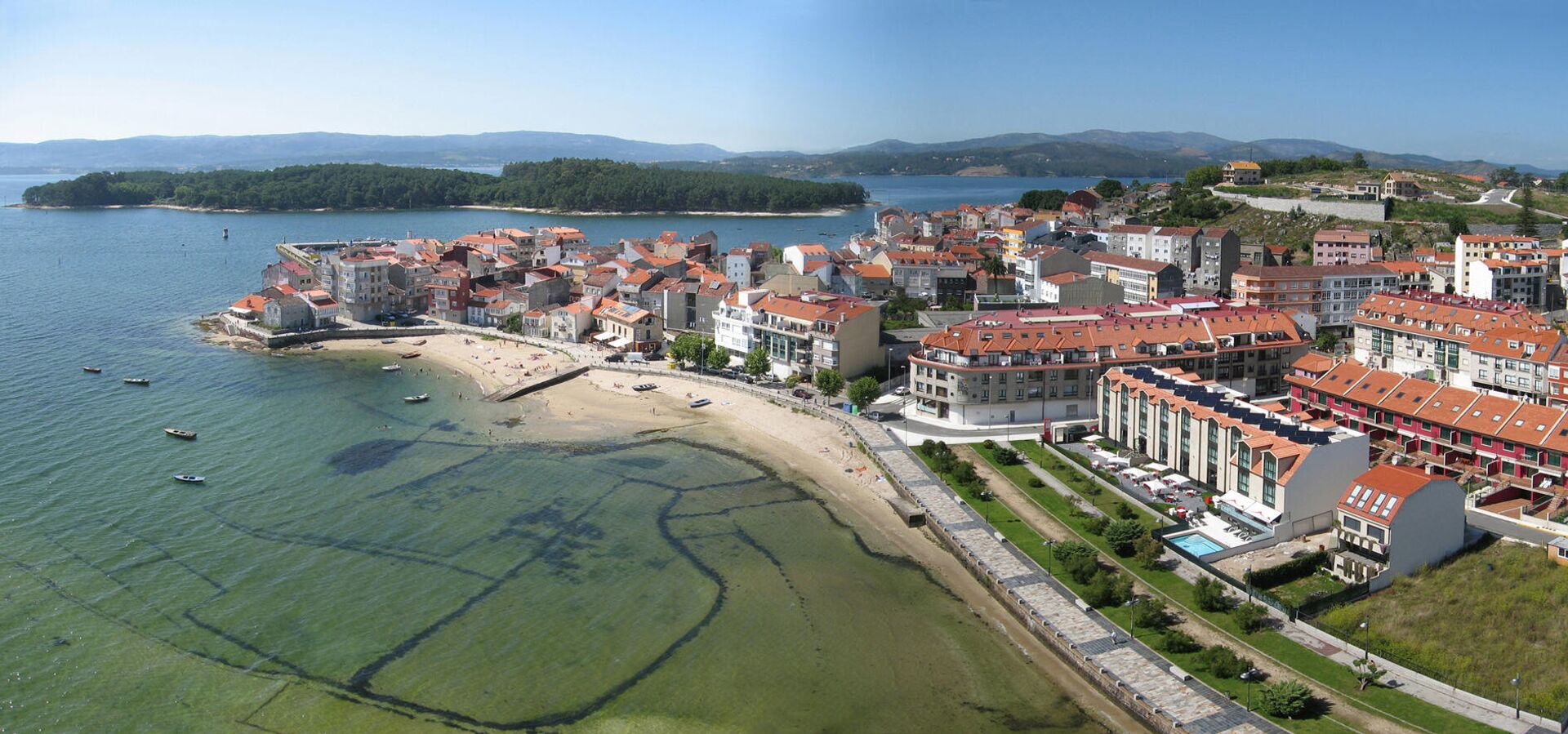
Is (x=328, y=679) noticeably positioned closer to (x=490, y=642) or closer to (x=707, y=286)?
(x=490, y=642)

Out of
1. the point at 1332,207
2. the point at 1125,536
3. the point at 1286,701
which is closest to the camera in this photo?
the point at 1286,701

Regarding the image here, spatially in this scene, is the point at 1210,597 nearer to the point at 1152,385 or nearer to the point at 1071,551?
the point at 1071,551

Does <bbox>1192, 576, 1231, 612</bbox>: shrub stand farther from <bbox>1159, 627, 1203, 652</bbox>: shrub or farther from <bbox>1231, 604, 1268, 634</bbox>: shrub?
<bbox>1159, 627, 1203, 652</bbox>: shrub

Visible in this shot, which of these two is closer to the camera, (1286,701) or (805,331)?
(1286,701)

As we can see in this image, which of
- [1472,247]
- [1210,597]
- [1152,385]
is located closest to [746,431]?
[1152,385]

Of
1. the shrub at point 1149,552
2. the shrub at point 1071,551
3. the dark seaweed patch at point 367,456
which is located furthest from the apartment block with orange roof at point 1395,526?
the dark seaweed patch at point 367,456

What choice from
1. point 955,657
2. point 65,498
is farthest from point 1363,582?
point 65,498

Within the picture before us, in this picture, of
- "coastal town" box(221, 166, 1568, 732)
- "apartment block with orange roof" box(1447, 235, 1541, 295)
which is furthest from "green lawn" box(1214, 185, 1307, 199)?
"apartment block with orange roof" box(1447, 235, 1541, 295)
